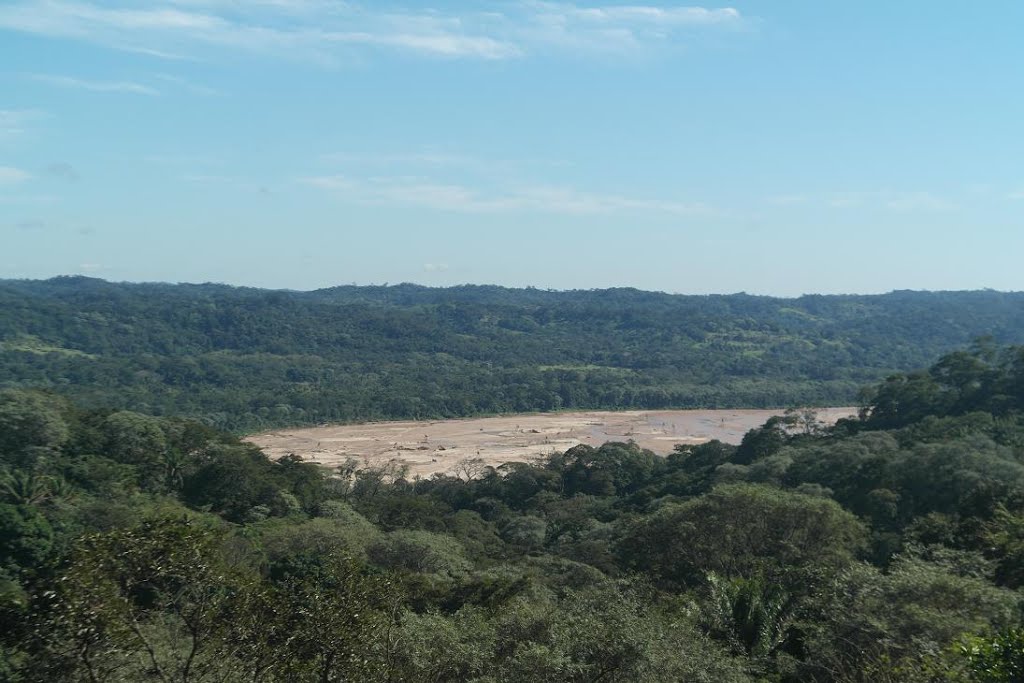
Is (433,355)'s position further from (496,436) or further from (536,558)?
(536,558)

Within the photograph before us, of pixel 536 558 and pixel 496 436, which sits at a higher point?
pixel 536 558

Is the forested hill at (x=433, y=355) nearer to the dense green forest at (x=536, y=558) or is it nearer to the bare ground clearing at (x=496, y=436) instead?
the bare ground clearing at (x=496, y=436)

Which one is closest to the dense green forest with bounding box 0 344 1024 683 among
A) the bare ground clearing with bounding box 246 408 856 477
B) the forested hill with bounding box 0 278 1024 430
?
the bare ground clearing with bounding box 246 408 856 477

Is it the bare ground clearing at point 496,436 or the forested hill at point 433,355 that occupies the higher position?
the forested hill at point 433,355

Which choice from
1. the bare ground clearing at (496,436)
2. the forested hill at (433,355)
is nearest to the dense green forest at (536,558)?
the bare ground clearing at (496,436)

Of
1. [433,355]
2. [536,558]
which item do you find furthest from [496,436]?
[433,355]
